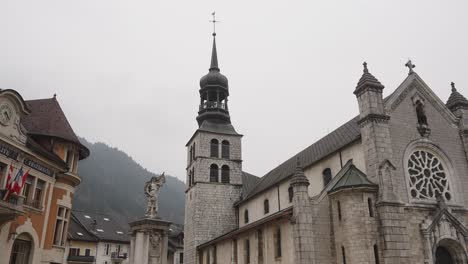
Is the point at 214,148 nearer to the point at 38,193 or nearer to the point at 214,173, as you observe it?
the point at 214,173

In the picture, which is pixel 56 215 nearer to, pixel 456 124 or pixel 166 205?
pixel 456 124

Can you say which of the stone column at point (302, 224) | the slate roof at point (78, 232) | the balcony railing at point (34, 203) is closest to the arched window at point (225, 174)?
the slate roof at point (78, 232)

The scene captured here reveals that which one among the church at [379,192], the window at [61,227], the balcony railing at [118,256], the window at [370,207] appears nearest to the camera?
the church at [379,192]

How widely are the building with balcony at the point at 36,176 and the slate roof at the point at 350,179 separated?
15.4m

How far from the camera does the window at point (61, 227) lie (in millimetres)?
23594

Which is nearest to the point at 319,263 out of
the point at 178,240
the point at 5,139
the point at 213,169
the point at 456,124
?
the point at 456,124

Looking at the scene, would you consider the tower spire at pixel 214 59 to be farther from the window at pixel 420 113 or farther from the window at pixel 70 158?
the window at pixel 420 113

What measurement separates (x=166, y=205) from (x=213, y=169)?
7750 cm

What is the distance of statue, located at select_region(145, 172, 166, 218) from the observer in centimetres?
1842

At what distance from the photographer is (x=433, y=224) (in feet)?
77.3

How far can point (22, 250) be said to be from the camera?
21297 mm

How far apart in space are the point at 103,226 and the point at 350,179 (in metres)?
40.4

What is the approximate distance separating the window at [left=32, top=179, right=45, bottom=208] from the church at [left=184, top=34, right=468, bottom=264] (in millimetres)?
13570

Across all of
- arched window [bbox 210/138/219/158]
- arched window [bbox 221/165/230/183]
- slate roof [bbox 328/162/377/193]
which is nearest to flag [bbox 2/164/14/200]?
slate roof [bbox 328/162/377/193]
